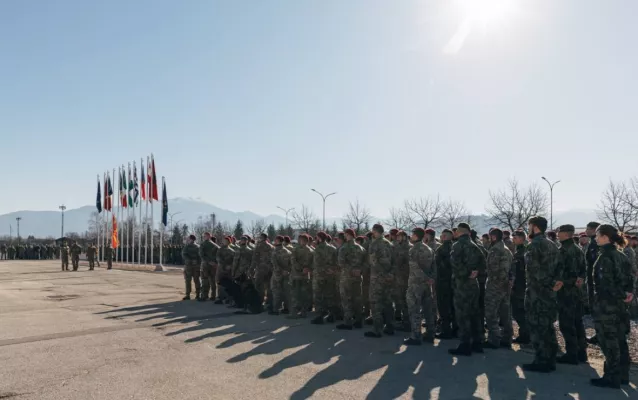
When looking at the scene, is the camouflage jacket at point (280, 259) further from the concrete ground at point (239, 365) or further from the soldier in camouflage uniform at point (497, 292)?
the soldier in camouflage uniform at point (497, 292)

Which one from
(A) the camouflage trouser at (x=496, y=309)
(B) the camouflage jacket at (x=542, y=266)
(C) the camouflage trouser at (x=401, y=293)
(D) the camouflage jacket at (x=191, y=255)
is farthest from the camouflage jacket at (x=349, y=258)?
(D) the camouflage jacket at (x=191, y=255)

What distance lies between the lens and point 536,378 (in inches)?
255

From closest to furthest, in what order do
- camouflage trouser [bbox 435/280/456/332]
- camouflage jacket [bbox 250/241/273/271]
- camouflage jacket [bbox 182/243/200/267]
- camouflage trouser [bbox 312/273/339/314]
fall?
camouflage trouser [bbox 435/280/456/332] → camouflage trouser [bbox 312/273/339/314] → camouflage jacket [bbox 250/241/273/271] → camouflage jacket [bbox 182/243/200/267]

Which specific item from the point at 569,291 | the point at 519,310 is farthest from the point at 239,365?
the point at 519,310

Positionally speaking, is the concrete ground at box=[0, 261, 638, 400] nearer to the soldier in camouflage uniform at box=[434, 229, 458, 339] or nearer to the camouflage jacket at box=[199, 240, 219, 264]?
the soldier in camouflage uniform at box=[434, 229, 458, 339]

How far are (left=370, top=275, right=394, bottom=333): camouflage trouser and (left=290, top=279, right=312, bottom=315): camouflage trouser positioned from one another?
8.32 ft

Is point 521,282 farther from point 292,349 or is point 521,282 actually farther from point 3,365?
point 3,365

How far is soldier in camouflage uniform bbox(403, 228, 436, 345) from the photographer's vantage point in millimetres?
8672

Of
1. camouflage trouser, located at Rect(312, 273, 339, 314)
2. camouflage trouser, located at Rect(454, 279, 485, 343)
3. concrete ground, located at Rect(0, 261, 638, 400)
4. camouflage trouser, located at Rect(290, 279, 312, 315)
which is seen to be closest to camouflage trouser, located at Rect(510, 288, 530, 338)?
concrete ground, located at Rect(0, 261, 638, 400)

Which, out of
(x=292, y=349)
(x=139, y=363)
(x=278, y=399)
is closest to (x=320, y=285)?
(x=292, y=349)

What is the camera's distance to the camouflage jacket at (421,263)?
873cm

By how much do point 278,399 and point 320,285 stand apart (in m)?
5.50

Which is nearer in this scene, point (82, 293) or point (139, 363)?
point (139, 363)

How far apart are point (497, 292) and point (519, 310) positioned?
1083 millimetres
